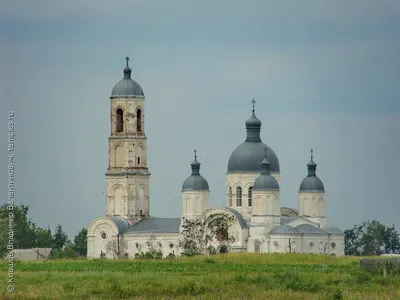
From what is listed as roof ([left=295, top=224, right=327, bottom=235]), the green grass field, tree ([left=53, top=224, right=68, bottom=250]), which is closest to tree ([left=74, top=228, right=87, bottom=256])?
tree ([left=53, top=224, right=68, bottom=250])

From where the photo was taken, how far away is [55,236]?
123 metres

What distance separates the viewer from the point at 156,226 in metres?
105

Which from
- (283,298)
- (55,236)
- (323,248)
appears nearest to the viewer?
(283,298)

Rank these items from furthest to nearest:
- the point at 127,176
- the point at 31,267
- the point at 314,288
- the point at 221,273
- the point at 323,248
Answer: the point at 127,176 < the point at 323,248 < the point at 31,267 < the point at 221,273 < the point at 314,288

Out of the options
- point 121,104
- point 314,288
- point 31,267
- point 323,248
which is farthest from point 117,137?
point 314,288

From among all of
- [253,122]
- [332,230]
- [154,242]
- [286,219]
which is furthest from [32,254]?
[253,122]

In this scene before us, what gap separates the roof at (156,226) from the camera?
104625mm

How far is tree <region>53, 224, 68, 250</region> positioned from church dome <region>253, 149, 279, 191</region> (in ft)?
80.5

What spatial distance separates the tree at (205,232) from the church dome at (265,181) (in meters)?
3.01

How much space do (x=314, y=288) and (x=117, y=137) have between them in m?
57.2

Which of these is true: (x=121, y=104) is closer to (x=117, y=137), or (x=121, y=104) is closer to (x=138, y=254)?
(x=117, y=137)

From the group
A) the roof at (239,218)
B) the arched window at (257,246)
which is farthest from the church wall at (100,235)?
the arched window at (257,246)

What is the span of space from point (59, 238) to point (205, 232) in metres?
22.7

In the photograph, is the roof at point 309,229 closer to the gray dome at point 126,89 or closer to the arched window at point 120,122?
the arched window at point 120,122
